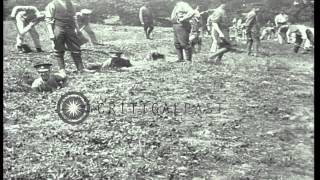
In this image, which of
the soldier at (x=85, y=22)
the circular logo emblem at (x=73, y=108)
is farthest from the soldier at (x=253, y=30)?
the circular logo emblem at (x=73, y=108)

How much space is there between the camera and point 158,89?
897cm

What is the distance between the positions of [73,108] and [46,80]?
0.73 metres

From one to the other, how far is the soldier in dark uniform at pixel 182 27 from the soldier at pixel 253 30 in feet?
3.32

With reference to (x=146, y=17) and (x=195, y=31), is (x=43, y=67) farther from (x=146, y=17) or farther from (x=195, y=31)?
(x=195, y=31)

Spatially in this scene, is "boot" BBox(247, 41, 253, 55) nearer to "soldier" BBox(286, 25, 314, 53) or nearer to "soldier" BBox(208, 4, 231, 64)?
"soldier" BBox(208, 4, 231, 64)

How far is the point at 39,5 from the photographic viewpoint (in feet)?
28.9

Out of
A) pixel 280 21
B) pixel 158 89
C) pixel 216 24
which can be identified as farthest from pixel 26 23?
pixel 280 21

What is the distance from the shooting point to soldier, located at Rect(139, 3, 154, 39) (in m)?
9.09

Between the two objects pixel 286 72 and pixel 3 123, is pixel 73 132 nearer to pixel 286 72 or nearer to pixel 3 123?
pixel 3 123

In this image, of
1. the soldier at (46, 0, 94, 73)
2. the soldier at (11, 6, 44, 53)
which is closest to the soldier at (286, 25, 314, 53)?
the soldier at (46, 0, 94, 73)

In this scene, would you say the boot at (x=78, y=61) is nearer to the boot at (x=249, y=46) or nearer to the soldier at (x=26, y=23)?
the soldier at (x=26, y=23)

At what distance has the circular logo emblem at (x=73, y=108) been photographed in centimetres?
842

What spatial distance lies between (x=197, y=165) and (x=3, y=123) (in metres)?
3.13

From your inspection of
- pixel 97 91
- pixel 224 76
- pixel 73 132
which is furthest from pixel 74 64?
pixel 224 76
